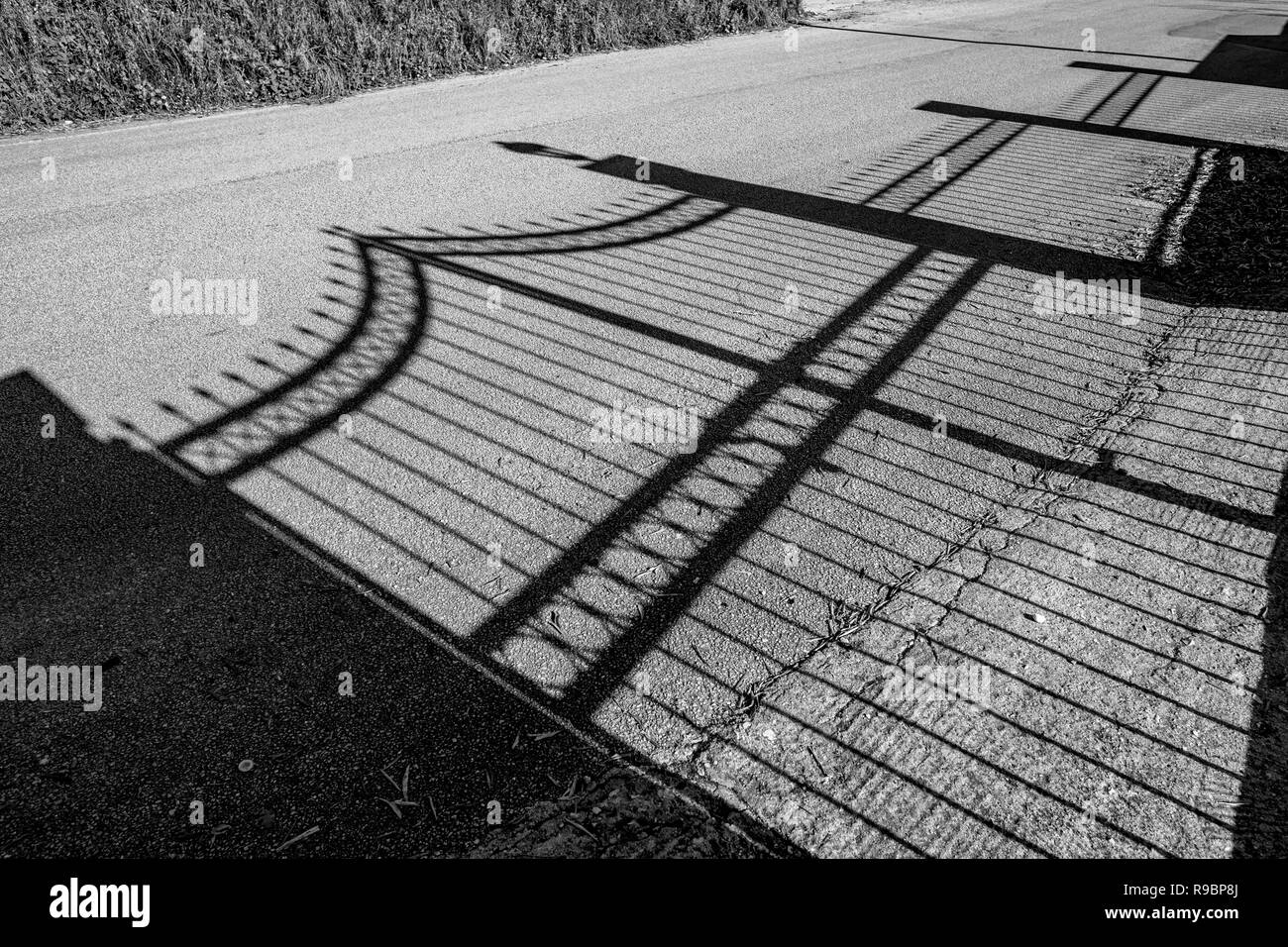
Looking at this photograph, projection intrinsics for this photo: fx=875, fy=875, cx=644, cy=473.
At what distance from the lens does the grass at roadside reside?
1069cm

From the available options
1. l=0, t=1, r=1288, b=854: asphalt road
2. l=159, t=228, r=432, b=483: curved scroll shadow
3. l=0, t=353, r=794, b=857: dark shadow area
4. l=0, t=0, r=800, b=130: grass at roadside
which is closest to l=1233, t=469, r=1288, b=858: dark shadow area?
l=0, t=1, r=1288, b=854: asphalt road

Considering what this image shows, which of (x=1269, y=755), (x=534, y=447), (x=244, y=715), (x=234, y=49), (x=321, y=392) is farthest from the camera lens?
(x=234, y=49)

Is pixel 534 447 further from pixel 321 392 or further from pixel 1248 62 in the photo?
pixel 1248 62

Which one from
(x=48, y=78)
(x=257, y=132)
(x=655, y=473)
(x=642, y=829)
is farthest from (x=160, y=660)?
(x=48, y=78)

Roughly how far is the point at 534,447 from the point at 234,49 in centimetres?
1053

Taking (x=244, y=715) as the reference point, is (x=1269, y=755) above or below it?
below

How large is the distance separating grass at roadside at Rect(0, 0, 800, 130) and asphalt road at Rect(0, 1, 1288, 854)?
66.9 inches

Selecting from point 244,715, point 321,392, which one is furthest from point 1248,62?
point 244,715

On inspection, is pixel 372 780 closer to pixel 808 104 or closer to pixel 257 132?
pixel 257 132

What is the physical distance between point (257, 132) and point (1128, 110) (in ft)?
37.0

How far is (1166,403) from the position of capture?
15.8 feet

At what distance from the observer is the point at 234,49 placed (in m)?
11.8

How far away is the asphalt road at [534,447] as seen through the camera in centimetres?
287

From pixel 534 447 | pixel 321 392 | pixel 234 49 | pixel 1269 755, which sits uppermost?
pixel 234 49
